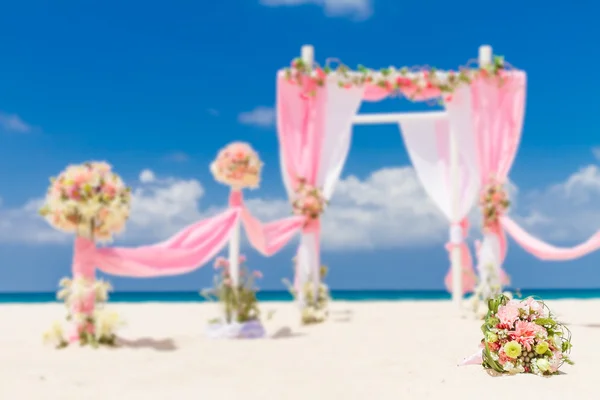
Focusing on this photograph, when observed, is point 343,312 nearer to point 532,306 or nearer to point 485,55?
point 485,55

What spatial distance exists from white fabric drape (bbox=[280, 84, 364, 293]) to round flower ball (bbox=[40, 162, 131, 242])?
2756 millimetres

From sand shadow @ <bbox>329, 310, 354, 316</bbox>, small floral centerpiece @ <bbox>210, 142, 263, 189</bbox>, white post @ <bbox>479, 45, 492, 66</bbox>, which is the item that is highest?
white post @ <bbox>479, 45, 492, 66</bbox>

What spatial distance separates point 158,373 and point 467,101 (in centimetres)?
538

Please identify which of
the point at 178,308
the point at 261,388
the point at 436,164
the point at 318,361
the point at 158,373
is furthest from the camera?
the point at 178,308

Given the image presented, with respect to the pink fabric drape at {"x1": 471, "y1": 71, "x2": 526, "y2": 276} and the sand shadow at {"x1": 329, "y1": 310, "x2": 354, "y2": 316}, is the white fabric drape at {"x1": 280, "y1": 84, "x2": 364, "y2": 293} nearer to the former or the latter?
the pink fabric drape at {"x1": 471, "y1": 71, "x2": 526, "y2": 276}

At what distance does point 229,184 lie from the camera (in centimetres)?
712

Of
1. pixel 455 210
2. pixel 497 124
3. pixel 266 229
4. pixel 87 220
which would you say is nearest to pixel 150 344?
pixel 87 220

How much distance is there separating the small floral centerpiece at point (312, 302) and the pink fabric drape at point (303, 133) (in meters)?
0.16

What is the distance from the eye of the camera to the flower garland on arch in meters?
8.55

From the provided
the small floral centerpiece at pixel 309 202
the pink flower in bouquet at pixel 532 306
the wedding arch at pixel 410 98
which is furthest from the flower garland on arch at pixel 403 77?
the pink flower in bouquet at pixel 532 306

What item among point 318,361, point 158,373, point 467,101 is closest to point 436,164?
point 467,101

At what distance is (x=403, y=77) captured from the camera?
8.61m

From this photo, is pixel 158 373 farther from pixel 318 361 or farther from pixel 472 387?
pixel 472 387

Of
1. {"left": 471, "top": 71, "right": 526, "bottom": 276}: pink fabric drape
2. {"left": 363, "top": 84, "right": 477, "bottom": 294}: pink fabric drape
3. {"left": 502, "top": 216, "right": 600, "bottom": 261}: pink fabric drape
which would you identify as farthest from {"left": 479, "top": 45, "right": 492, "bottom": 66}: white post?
{"left": 502, "top": 216, "right": 600, "bottom": 261}: pink fabric drape
